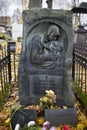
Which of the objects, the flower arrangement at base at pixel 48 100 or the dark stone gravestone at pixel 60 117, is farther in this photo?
the flower arrangement at base at pixel 48 100

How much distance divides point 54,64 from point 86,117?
42.9 inches

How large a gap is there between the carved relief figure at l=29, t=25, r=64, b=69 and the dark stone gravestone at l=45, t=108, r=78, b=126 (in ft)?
3.32

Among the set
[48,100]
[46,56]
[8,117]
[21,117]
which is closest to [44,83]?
[46,56]

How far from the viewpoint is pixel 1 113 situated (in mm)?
4941

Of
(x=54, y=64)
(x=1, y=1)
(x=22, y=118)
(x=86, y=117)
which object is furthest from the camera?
(x=1, y=1)

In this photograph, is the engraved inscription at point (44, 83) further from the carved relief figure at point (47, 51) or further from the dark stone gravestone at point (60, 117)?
the dark stone gravestone at point (60, 117)

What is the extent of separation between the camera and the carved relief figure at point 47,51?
5059 mm

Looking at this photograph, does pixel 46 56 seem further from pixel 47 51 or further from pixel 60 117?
pixel 60 117

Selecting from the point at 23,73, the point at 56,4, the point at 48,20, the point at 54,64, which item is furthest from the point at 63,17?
the point at 56,4

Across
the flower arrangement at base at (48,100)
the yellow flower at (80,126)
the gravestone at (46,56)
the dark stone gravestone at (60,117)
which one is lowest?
the yellow flower at (80,126)

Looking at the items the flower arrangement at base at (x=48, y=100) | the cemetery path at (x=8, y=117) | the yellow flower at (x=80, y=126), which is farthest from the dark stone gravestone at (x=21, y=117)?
the yellow flower at (x=80, y=126)

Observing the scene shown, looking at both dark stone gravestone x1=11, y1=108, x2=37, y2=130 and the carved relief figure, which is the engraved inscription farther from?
dark stone gravestone x1=11, y1=108, x2=37, y2=130

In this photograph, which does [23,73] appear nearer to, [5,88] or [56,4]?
[5,88]

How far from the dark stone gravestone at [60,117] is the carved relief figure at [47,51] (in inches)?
39.9
